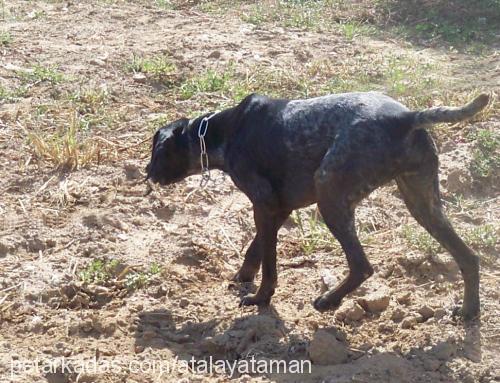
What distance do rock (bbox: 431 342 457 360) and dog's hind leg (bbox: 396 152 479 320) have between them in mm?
305

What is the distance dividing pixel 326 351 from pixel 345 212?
0.88 m

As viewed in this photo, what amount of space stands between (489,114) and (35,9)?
6167mm

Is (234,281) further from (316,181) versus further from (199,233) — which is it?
(316,181)

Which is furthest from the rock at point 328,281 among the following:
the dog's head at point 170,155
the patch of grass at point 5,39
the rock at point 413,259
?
the patch of grass at point 5,39

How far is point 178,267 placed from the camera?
741 cm

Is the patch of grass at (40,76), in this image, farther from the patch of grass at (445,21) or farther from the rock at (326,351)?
the rock at (326,351)

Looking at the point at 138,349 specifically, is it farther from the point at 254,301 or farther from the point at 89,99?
the point at 89,99

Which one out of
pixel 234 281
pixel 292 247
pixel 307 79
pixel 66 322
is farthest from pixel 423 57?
pixel 66 322

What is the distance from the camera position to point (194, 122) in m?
7.21

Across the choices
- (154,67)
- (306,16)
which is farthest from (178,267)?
(306,16)

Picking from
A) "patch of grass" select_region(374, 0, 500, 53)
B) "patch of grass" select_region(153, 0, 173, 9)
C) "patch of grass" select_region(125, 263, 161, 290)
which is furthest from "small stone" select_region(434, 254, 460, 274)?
"patch of grass" select_region(153, 0, 173, 9)

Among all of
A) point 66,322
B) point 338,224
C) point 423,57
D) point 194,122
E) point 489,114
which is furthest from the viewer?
point 423,57

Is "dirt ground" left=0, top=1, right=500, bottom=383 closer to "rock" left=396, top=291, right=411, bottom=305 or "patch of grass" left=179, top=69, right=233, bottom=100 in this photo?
"rock" left=396, top=291, right=411, bottom=305

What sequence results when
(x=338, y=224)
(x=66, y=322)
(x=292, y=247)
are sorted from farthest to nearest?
(x=292, y=247) < (x=66, y=322) < (x=338, y=224)
